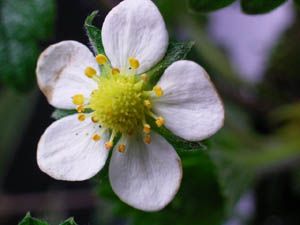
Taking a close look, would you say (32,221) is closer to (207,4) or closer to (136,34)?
(136,34)

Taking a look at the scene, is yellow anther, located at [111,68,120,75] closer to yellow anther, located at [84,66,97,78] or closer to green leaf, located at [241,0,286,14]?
yellow anther, located at [84,66,97,78]

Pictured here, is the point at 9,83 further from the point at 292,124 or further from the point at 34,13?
the point at 292,124

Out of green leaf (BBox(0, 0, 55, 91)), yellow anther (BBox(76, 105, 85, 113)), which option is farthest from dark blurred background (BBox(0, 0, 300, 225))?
yellow anther (BBox(76, 105, 85, 113))

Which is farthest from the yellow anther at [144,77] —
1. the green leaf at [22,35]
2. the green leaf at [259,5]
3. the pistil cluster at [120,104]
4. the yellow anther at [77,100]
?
the green leaf at [22,35]

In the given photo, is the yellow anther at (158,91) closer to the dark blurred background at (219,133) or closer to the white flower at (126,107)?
the white flower at (126,107)

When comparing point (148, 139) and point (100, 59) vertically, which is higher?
point (100, 59)

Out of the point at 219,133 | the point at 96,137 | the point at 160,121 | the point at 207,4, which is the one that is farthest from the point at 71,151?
the point at 219,133
